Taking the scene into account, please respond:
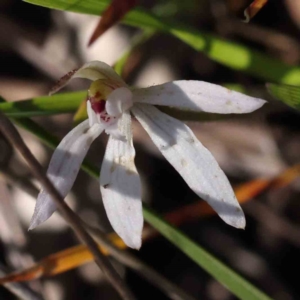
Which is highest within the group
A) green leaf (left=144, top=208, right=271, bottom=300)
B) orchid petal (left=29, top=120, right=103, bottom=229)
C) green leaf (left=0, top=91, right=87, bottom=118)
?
green leaf (left=0, top=91, right=87, bottom=118)

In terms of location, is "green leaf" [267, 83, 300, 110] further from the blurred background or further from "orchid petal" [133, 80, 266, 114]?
the blurred background

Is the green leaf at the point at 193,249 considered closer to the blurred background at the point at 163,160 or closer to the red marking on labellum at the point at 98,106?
the red marking on labellum at the point at 98,106

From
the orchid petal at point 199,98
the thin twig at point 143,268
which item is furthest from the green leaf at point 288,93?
the thin twig at point 143,268

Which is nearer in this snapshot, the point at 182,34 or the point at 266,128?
the point at 182,34

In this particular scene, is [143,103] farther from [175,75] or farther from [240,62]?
[175,75]

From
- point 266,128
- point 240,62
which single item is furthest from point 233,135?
point 240,62

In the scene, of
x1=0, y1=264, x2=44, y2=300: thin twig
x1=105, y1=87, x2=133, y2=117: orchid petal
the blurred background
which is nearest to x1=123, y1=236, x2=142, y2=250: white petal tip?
x1=105, y1=87, x2=133, y2=117: orchid petal
